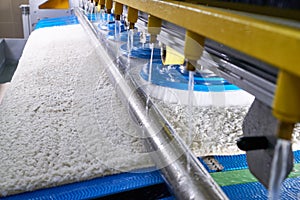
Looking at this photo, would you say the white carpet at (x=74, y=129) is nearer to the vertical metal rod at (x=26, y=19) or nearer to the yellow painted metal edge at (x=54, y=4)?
the vertical metal rod at (x=26, y=19)

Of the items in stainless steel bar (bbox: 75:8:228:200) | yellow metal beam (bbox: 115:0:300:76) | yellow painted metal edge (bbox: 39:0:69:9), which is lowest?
stainless steel bar (bbox: 75:8:228:200)

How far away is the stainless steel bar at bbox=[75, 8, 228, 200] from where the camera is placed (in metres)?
0.84

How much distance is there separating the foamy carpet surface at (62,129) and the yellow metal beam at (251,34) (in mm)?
666

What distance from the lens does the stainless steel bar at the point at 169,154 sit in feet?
2.74

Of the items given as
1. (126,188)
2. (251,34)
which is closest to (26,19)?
(126,188)

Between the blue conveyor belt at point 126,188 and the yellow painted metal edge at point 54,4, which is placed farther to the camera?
the yellow painted metal edge at point 54,4

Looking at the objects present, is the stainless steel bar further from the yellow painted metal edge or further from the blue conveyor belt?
the yellow painted metal edge

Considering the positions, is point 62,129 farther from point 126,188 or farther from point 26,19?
point 26,19

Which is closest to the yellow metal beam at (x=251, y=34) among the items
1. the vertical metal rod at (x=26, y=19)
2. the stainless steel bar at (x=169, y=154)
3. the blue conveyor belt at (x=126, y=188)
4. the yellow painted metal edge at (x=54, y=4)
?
the stainless steel bar at (x=169, y=154)

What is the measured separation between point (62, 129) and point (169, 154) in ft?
1.79

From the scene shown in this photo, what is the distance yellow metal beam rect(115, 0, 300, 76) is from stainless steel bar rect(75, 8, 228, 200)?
0.45m

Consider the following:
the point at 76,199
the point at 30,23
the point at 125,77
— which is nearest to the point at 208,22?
the point at 76,199

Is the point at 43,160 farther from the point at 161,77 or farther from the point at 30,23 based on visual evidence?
the point at 30,23

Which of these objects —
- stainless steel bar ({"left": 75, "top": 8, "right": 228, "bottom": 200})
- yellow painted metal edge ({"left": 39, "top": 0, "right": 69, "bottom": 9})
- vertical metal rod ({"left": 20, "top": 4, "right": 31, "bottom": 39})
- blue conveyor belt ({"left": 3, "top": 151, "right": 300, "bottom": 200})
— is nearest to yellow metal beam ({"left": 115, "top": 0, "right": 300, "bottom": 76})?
stainless steel bar ({"left": 75, "top": 8, "right": 228, "bottom": 200})
